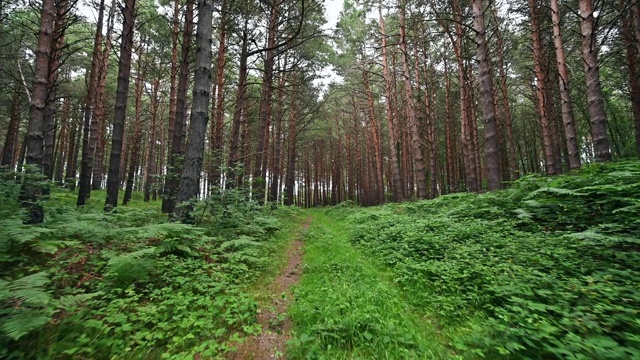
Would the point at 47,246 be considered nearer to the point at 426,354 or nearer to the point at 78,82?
the point at 426,354

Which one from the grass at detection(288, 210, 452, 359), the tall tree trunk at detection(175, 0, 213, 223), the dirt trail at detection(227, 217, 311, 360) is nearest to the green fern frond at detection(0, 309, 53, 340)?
the dirt trail at detection(227, 217, 311, 360)

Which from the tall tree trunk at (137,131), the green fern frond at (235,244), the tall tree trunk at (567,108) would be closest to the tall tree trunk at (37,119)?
the green fern frond at (235,244)

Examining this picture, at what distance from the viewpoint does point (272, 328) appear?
2900 mm

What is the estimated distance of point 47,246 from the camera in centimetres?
331

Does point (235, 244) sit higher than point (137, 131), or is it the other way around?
point (137, 131)

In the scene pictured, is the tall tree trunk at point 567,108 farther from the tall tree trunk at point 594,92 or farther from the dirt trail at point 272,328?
the dirt trail at point 272,328

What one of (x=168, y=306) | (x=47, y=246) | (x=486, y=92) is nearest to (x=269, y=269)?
(x=168, y=306)

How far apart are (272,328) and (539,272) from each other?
330 cm

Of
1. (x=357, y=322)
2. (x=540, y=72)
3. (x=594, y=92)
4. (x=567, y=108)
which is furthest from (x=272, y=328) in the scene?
(x=540, y=72)

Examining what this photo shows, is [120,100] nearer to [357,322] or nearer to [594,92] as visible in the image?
[357,322]

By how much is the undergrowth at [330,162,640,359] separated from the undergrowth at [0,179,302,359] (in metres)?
2.46

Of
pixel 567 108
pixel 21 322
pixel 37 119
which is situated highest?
pixel 567 108

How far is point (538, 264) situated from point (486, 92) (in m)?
6.81

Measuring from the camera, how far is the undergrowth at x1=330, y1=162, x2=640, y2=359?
2199 mm
